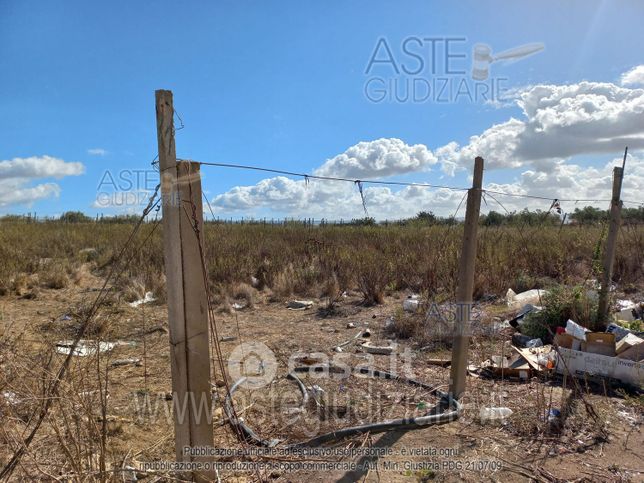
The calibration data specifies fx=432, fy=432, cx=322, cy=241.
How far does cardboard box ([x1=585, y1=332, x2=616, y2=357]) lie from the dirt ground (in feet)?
1.31

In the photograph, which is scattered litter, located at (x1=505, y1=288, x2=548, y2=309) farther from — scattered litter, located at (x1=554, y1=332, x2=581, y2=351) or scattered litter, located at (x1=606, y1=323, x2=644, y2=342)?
scattered litter, located at (x1=554, y1=332, x2=581, y2=351)

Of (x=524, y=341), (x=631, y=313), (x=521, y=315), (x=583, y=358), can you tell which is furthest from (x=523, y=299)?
(x=583, y=358)

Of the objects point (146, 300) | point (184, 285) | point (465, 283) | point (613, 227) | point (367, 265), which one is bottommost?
point (146, 300)

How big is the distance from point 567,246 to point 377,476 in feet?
26.5

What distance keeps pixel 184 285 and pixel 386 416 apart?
2.10 meters

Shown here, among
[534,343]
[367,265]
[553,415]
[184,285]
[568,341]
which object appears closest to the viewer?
[184,285]

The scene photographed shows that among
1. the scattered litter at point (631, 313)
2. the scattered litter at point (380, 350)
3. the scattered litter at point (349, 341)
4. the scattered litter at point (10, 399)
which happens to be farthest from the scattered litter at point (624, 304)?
the scattered litter at point (10, 399)

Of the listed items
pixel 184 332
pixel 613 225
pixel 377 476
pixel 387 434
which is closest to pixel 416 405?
pixel 387 434

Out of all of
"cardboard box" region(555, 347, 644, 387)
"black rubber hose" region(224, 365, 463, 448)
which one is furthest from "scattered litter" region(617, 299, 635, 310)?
"black rubber hose" region(224, 365, 463, 448)

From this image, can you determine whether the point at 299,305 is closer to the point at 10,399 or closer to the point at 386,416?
the point at 386,416

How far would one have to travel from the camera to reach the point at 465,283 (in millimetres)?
3447

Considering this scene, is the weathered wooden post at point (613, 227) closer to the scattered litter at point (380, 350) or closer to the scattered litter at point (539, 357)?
the scattered litter at point (539, 357)

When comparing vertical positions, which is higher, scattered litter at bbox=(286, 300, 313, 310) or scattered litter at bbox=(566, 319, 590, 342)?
scattered litter at bbox=(566, 319, 590, 342)

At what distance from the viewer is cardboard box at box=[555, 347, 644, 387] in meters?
3.77
